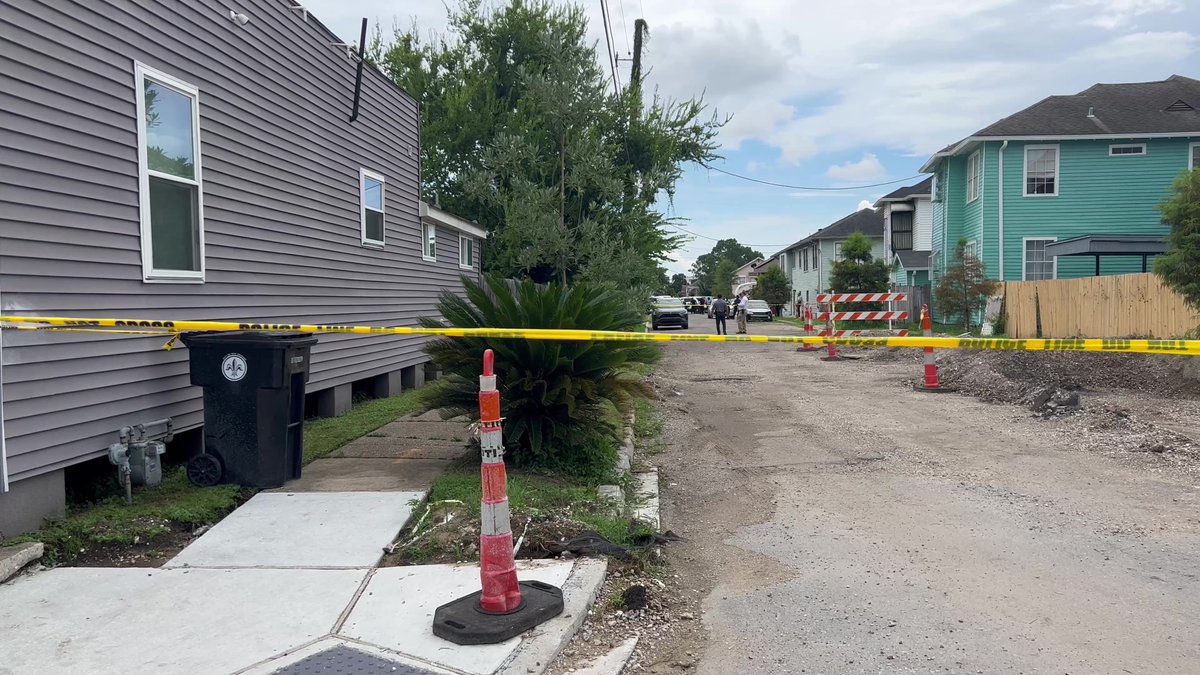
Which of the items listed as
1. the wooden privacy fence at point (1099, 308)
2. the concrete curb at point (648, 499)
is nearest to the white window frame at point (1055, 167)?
the wooden privacy fence at point (1099, 308)

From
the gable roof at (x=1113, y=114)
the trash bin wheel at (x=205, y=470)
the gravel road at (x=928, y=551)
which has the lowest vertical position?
the gravel road at (x=928, y=551)

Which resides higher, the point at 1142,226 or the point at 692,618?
the point at 1142,226

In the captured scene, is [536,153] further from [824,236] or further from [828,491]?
[824,236]

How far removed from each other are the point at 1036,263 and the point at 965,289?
4.57 metres

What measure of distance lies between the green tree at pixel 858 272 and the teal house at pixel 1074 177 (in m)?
11.0

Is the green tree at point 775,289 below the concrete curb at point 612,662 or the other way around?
the other way around

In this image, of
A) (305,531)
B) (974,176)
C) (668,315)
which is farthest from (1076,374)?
(668,315)

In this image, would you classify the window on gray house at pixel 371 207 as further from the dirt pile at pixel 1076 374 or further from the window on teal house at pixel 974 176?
the window on teal house at pixel 974 176

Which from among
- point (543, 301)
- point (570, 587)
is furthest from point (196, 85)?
point (570, 587)

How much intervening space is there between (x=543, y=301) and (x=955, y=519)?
3562mm

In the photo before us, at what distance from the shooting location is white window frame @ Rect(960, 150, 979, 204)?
27.1m

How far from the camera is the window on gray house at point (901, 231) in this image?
42938 mm

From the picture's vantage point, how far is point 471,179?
21.3 metres

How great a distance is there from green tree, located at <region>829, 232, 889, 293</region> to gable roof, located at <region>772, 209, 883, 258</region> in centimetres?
1309
